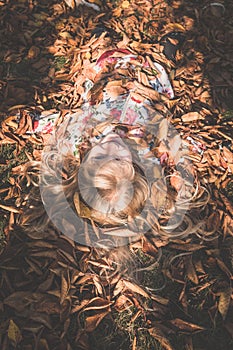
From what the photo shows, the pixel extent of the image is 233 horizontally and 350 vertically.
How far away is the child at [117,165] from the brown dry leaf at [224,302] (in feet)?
1.07

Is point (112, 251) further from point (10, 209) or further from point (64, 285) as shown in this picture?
point (10, 209)

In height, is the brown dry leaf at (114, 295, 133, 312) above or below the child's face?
below

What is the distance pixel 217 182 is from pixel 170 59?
943 millimetres

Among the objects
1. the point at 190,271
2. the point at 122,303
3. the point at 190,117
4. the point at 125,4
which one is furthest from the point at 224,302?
the point at 125,4

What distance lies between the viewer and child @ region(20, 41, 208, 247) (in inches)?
77.4

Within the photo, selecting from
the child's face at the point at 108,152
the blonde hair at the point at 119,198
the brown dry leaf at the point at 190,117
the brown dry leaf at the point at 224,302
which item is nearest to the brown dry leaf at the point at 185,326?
the brown dry leaf at the point at 224,302

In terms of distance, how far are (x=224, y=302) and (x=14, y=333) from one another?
0.89 m

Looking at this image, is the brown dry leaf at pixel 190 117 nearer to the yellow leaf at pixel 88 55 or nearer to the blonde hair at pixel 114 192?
the blonde hair at pixel 114 192

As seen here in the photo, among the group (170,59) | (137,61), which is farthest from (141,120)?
(170,59)

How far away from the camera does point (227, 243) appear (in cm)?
204

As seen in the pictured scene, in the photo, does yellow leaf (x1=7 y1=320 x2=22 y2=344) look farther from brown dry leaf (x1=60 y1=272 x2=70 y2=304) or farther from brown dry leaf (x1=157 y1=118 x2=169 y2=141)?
brown dry leaf (x1=157 y1=118 x2=169 y2=141)

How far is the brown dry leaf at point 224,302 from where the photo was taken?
1829mm

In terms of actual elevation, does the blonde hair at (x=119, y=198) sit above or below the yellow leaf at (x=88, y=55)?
below

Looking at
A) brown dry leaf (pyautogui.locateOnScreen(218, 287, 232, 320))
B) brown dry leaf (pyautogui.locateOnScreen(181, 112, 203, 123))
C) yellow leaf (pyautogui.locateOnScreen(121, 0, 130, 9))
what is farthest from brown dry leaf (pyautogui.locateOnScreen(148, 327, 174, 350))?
yellow leaf (pyautogui.locateOnScreen(121, 0, 130, 9))
